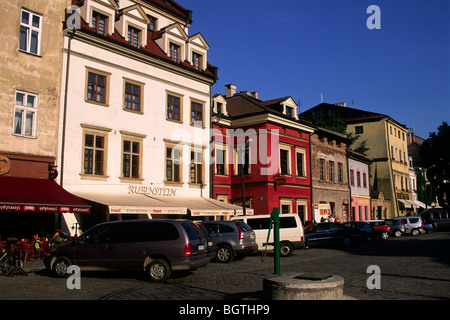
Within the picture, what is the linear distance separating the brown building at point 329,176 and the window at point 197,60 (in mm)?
12810

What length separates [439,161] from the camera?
7325 cm

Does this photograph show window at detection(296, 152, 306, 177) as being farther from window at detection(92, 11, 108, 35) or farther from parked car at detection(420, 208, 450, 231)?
parked car at detection(420, 208, 450, 231)

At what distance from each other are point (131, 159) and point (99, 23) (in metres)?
7.36

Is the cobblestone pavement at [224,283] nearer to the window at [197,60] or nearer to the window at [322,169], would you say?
the window at [197,60]

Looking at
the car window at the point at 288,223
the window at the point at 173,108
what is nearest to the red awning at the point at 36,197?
the window at the point at 173,108

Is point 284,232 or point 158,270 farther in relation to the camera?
point 284,232

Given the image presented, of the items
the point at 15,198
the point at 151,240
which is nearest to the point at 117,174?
the point at 15,198

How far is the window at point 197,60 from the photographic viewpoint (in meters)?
28.8

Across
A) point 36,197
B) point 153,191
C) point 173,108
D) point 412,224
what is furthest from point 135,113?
point 412,224

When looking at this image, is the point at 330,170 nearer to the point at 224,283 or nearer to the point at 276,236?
the point at 224,283

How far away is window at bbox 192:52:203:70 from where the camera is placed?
1136 inches

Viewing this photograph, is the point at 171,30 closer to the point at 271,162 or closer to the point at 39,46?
the point at 39,46

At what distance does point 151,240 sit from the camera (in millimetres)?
12938
